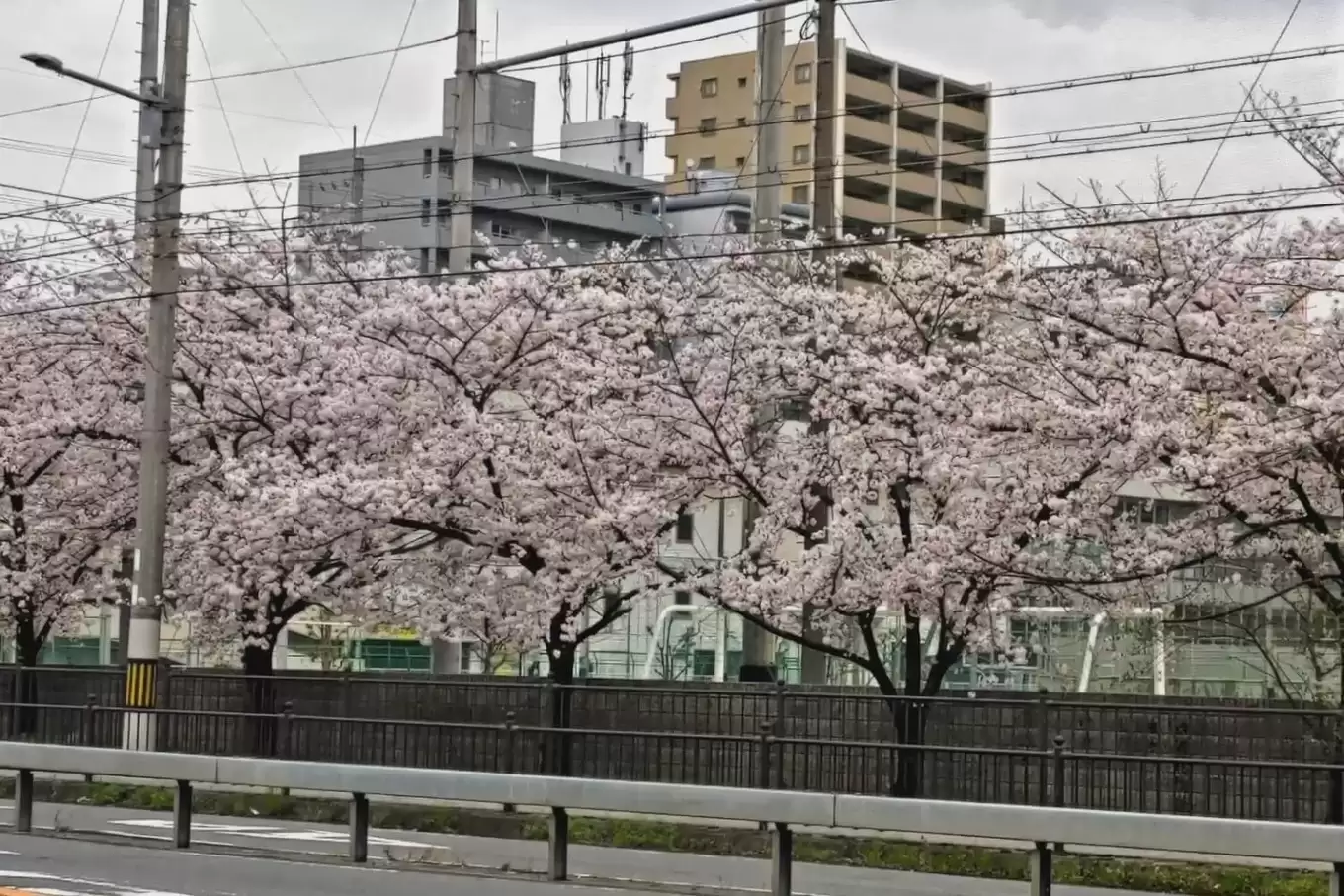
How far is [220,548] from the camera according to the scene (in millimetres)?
26547

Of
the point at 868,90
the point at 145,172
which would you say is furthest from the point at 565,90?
the point at 145,172

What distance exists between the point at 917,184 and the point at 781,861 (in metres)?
86.4

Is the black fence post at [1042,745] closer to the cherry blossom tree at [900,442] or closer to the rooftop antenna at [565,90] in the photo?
the cherry blossom tree at [900,442]

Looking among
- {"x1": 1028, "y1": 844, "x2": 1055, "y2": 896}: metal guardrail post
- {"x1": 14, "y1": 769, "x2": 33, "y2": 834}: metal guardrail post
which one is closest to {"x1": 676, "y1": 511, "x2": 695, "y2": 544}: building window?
{"x1": 14, "y1": 769, "x2": 33, "y2": 834}: metal guardrail post

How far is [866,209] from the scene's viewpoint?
9494 cm

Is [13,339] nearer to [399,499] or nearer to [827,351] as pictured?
[399,499]

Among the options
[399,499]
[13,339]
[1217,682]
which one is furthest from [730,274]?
[13,339]

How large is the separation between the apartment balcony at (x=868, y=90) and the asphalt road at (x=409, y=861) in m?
76.0

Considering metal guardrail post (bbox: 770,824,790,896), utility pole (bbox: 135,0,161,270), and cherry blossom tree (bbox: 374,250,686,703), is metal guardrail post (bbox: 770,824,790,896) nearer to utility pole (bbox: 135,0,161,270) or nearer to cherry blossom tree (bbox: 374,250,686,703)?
cherry blossom tree (bbox: 374,250,686,703)

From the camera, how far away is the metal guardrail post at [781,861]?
43.5ft

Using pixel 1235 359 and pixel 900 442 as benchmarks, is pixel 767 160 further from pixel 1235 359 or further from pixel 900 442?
pixel 1235 359

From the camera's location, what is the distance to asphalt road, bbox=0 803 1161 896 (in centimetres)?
1398

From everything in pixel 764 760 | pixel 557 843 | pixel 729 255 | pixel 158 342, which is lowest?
pixel 557 843

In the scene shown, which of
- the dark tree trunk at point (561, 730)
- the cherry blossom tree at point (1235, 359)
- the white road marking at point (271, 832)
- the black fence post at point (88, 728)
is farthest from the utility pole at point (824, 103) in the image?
the black fence post at point (88, 728)
